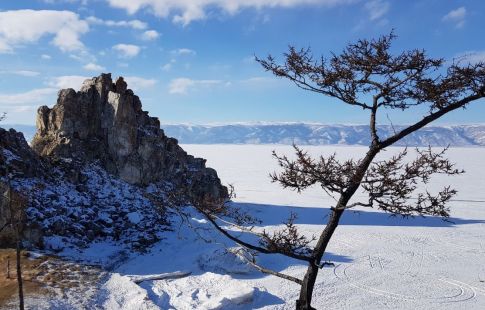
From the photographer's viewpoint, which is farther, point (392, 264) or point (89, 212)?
point (89, 212)

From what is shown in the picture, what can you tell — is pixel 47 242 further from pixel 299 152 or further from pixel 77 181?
pixel 299 152

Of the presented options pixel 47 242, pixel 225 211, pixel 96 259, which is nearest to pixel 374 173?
pixel 225 211

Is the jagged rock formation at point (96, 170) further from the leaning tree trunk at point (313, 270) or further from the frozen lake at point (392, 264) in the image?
the leaning tree trunk at point (313, 270)

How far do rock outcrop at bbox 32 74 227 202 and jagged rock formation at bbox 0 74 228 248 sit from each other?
0.10 meters

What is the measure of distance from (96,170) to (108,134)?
4.58 m

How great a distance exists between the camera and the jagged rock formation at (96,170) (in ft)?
110

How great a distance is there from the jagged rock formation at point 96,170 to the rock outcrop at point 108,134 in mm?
97

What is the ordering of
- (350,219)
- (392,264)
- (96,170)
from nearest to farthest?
(392,264), (96,170), (350,219)

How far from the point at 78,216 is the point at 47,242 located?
14.0 ft

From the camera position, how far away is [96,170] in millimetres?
41812

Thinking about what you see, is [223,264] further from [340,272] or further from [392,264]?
[392,264]

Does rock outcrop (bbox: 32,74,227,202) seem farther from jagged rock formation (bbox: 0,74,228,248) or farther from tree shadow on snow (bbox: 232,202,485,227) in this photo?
tree shadow on snow (bbox: 232,202,485,227)

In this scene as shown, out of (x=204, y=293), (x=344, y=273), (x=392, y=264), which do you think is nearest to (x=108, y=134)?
(x=204, y=293)

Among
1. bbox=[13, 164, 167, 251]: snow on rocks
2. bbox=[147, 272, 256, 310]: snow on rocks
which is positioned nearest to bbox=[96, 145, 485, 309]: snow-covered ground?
bbox=[147, 272, 256, 310]: snow on rocks
